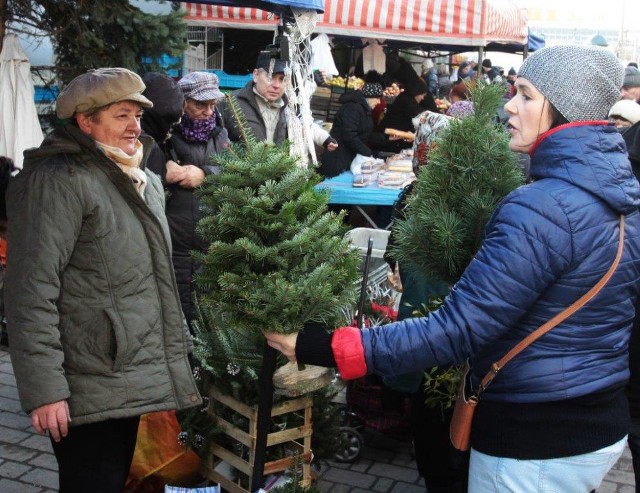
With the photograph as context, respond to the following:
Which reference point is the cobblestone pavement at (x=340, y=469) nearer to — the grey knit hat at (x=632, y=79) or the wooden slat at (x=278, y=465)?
the wooden slat at (x=278, y=465)

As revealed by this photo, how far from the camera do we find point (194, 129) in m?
4.45

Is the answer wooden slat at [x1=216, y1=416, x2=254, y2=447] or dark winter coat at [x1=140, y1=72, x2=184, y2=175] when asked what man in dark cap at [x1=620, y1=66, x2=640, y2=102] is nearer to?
dark winter coat at [x1=140, y1=72, x2=184, y2=175]

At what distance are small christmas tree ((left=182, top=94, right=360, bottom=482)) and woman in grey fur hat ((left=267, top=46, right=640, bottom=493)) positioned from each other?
4.9 inches

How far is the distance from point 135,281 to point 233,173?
49cm

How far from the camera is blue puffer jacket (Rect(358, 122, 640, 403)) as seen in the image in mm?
1911

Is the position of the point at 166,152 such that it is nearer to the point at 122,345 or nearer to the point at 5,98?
the point at 5,98

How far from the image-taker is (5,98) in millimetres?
5156

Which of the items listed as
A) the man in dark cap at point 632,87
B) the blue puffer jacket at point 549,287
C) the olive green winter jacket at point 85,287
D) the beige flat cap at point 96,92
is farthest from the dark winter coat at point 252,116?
the man in dark cap at point 632,87

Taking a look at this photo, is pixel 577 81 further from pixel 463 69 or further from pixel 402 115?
pixel 463 69

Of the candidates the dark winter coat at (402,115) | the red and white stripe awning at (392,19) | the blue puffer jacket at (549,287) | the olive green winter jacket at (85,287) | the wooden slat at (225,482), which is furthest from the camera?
the dark winter coat at (402,115)

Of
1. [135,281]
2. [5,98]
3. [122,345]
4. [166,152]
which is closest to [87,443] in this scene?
[122,345]

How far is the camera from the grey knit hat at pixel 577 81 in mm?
2043

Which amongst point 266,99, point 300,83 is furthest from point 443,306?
point 300,83

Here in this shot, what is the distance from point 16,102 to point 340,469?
3.05m
